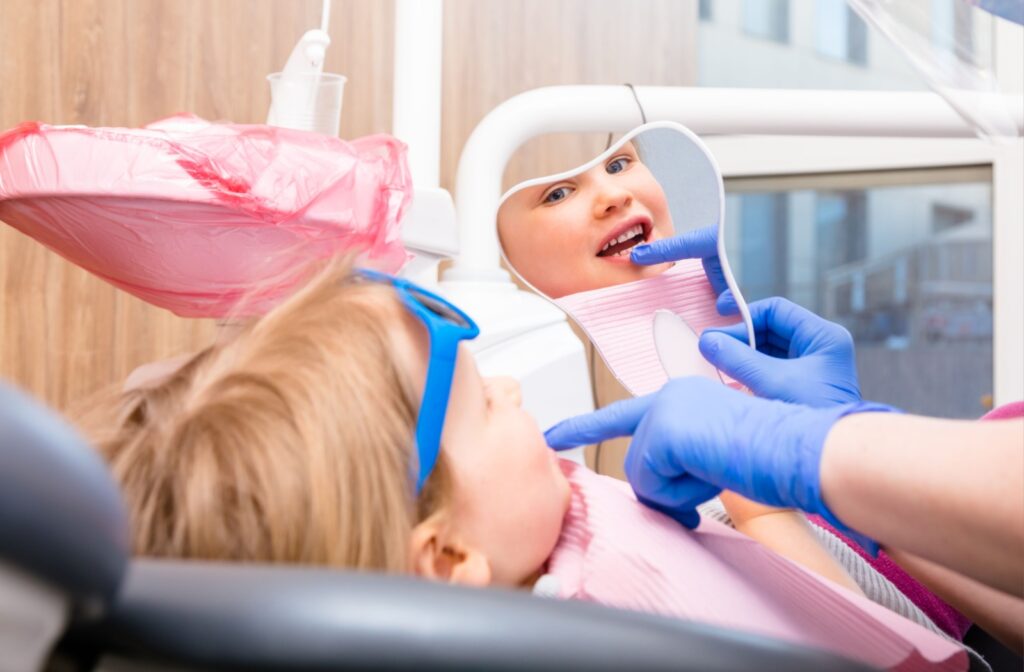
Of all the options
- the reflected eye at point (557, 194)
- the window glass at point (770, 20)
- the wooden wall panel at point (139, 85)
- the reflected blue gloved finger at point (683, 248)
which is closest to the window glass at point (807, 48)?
the window glass at point (770, 20)

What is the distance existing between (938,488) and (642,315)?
67 centimetres

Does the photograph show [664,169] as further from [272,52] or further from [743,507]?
[272,52]

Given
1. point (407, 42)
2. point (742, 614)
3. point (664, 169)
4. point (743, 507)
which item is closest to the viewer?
point (742, 614)

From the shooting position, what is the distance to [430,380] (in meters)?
0.74

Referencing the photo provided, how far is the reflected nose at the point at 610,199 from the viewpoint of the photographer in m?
1.42

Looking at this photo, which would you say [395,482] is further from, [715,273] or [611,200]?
[611,200]

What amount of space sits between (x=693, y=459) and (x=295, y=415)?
0.31 m

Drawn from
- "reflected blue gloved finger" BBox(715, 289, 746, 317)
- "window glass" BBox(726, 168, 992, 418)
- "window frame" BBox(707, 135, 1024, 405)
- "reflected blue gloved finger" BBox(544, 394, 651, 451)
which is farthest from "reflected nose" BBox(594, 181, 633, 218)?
"window glass" BBox(726, 168, 992, 418)

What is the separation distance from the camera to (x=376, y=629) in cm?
35

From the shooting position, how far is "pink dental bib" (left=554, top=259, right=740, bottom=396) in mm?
1274

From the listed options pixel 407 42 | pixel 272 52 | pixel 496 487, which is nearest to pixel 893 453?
pixel 496 487

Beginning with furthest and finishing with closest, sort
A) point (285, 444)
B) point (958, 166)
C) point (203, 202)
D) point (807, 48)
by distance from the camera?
point (807, 48), point (958, 166), point (203, 202), point (285, 444)

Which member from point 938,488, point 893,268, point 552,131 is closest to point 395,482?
point 938,488

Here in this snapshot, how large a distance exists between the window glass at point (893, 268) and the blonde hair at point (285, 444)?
8.75 ft
